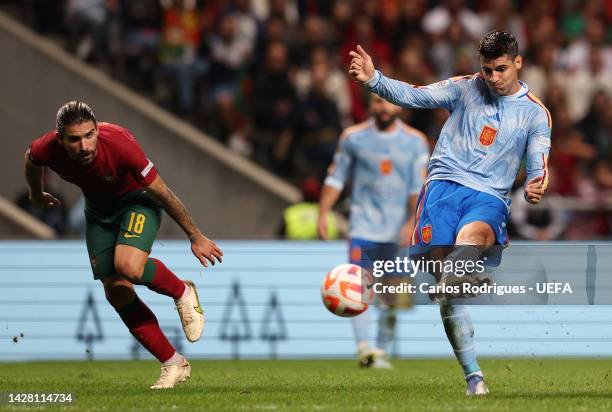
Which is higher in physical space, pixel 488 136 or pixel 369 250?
pixel 369 250

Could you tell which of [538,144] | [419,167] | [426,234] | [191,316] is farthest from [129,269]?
[419,167]

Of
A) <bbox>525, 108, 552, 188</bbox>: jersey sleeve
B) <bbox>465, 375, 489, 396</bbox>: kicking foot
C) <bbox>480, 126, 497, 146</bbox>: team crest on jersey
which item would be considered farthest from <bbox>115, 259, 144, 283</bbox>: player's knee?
<bbox>525, 108, 552, 188</bbox>: jersey sleeve

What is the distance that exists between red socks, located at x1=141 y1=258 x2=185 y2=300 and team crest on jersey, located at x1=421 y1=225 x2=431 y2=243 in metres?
1.76

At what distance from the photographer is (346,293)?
387 inches

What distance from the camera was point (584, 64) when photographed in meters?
18.5

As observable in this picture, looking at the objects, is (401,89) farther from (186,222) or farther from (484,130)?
(186,222)

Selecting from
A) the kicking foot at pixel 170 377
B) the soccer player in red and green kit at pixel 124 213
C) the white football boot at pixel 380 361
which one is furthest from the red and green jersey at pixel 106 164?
the white football boot at pixel 380 361

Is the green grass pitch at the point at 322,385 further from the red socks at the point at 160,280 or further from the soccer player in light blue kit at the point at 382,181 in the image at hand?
the soccer player in light blue kit at the point at 382,181

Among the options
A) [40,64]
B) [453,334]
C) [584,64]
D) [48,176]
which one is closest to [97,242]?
[453,334]

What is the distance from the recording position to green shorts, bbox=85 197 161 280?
908cm

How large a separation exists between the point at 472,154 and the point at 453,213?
40cm

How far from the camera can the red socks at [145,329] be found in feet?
30.2

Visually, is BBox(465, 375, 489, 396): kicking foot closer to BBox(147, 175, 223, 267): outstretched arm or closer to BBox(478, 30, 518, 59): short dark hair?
BBox(147, 175, 223, 267): outstretched arm

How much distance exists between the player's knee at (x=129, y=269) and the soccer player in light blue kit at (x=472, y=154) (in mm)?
1820
